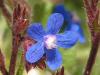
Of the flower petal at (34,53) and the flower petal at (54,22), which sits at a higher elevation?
the flower petal at (54,22)

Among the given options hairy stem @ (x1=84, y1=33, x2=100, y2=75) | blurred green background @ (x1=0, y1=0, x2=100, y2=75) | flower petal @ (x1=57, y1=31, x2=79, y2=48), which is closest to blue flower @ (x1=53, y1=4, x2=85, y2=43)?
blurred green background @ (x1=0, y1=0, x2=100, y2=75)

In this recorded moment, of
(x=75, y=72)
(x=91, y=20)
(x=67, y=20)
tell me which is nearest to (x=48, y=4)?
(x=67, y=20)

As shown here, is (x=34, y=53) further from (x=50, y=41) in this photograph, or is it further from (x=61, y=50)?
(x=61, y=50)

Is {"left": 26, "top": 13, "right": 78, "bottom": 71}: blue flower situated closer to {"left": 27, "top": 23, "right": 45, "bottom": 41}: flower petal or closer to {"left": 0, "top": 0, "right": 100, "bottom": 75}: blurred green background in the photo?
{"left": 27, "top": 23, "right": 45, "bottom": 41}: flower petal

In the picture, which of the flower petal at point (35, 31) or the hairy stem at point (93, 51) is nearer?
the flower petal at point (35, 31)

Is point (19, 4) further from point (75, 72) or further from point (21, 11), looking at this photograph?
point (75, 72)

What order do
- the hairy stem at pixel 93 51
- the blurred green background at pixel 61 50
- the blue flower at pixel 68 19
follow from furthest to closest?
the blurred green background at pixel 61 50, the blue flower at pixel 68 19, the hairy stem at pixel 93 51

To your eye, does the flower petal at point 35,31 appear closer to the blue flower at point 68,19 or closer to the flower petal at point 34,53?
the flower petal at point 34,53

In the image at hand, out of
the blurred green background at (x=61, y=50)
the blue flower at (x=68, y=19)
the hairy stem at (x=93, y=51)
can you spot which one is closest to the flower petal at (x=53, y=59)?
Result: the hairy stem at (x=93, y=51)
